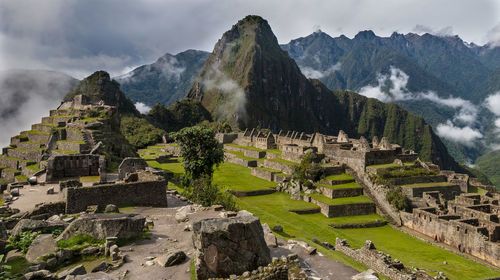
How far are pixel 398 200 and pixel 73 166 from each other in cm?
3119

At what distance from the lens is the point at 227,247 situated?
907 centimetres

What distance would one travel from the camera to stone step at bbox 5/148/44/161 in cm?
3612

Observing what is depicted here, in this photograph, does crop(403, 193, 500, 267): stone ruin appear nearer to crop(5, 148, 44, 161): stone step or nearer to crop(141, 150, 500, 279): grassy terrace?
crop(141, 150, 500, 279): grassy terrace

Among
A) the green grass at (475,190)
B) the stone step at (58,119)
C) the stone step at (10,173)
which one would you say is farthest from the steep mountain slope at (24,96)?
the green grass at (475,190)

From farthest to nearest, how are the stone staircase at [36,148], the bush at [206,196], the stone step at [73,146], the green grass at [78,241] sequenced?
the stone staircase at [36,148], the stone step at [73,146], the bush at [206,196], the green grass at [78,241]

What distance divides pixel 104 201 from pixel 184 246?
5.82 meters

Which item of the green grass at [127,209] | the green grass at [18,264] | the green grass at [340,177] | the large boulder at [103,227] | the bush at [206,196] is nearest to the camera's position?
the green grass at [18,264]

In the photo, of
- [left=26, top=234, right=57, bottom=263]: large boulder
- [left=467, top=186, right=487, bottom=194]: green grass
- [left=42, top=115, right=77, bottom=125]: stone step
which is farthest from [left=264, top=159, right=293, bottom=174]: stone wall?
[left=26, top=234, right=57, bottom=263]: large boulder

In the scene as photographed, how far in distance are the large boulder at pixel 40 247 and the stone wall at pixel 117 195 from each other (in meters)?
4.05

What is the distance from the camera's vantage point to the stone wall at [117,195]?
47.1 ft

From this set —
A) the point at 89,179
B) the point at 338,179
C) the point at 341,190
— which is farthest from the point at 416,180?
the point at 89,179

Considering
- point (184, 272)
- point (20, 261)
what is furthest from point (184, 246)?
point (20, 261)

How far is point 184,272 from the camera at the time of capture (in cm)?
936

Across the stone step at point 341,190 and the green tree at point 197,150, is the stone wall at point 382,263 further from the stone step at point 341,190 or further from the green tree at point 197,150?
the stone step at point 341,190
